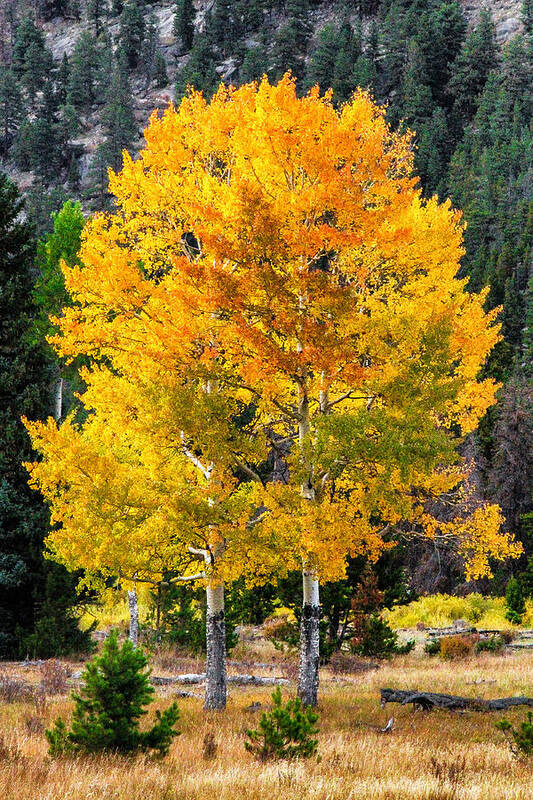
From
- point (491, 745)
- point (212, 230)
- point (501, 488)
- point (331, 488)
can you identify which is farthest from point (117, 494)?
point (501, 488)

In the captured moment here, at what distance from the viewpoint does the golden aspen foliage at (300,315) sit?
10250mm

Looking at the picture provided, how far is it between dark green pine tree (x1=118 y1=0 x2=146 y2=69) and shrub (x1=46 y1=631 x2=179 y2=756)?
12994cm

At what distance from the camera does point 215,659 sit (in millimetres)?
12531

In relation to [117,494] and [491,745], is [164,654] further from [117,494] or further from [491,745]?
[491,745]

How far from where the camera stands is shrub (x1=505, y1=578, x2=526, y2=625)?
2608cm

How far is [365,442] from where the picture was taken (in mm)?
9719

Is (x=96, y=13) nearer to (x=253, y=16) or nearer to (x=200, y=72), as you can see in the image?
(x=253, y=16)

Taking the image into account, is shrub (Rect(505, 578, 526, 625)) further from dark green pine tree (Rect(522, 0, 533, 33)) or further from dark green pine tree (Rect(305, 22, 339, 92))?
dark green pine tree (Rect(522, 0, 533, 33))

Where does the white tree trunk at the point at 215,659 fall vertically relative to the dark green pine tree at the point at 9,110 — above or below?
below

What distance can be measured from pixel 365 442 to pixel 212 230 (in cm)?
464

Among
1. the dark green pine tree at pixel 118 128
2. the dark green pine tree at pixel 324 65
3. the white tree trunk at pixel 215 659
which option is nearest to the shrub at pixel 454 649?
the white tree trunk at pixel 215 659

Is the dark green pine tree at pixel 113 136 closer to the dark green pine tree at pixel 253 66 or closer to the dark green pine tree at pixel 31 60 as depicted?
the dark green pine tree at pixel 31 60

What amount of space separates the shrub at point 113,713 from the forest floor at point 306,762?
21 cm

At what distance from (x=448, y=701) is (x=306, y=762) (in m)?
5.91
